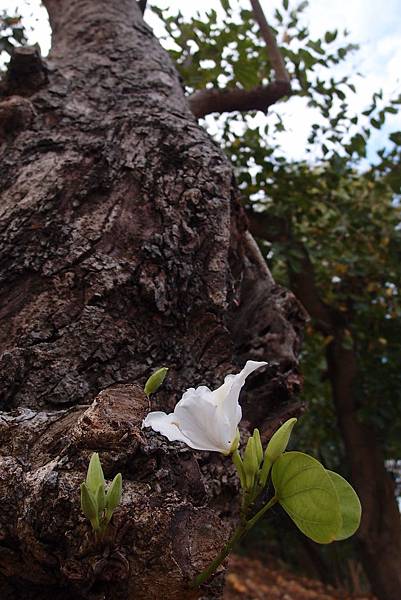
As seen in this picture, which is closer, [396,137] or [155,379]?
[155,379]

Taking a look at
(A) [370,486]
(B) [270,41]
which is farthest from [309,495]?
(A) [370,486]

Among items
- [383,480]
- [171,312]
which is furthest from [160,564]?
[383,480]

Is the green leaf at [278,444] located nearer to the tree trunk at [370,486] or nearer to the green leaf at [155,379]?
the green leaf at [155,379]

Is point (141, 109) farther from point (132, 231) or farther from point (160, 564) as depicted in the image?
point (160, 564)

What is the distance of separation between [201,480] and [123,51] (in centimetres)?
137

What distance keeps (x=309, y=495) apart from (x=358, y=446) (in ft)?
9.13

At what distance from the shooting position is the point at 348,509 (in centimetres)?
57

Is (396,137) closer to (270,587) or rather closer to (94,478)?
(94,478)

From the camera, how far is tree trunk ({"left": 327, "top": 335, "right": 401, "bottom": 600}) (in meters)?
2.78

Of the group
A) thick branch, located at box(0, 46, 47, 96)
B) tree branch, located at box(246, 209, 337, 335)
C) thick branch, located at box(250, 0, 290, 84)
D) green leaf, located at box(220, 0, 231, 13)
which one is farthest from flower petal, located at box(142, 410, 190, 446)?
tree branch, located at box(246, 209, 337, 335)

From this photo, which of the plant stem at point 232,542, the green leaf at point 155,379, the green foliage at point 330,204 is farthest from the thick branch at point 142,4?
the plant stem at point 232,542

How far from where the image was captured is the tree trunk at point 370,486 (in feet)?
9.12

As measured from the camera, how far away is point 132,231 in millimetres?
1004

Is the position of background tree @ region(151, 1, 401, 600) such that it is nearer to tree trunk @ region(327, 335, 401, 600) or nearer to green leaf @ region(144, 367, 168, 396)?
tree trunk @ region(327, 335, 401, 600)
